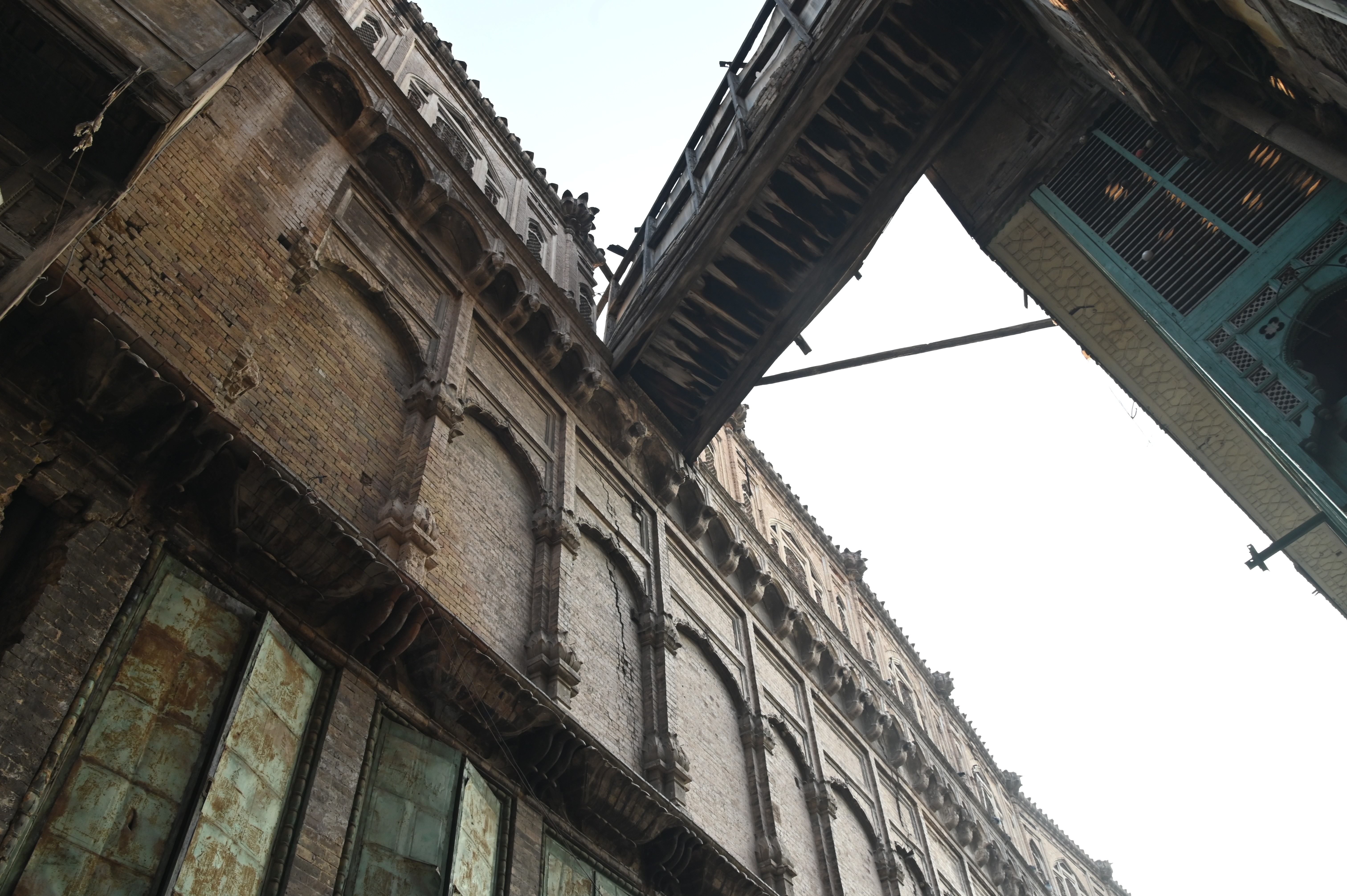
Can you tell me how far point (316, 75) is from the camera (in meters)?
10.9

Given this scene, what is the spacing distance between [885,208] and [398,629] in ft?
28.7

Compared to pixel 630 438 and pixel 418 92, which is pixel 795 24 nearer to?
pixel 630 438

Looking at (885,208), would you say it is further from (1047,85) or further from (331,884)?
(331,884)

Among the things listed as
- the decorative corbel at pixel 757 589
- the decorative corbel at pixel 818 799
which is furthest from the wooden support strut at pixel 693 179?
the decorative corbel at pixel 818 799

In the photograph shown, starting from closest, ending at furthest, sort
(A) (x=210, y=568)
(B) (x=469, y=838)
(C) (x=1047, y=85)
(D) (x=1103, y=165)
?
(A) (x=210, y=568) → (B) (x=469, y=838) → (D) (x=1103, y=165) → (C) (x=1047, y=85)

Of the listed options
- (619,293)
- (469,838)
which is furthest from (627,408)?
(469,838)

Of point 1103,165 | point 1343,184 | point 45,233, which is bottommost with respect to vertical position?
point 45,233

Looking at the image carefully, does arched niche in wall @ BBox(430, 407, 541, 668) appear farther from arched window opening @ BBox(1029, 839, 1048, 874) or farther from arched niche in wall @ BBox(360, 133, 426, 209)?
arched window opening @ BBox(1029, 839, 1048, 874)

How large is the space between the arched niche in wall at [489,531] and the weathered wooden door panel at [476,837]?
1914 mm

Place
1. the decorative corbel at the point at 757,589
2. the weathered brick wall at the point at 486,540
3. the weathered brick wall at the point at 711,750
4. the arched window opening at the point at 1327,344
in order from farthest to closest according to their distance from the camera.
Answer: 1. the decorative corbel at the point at 757,589
2. the weathered brick wall at the point at 711,750
3. the weathered brick wall at the point at 486,540
4. the arched window opening at the point at 1327,344

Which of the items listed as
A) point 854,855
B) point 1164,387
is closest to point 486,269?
point 1164,387

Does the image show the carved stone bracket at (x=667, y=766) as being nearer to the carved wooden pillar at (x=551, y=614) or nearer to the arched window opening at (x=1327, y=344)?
the carved wooden pillar at (x=551, y=614)

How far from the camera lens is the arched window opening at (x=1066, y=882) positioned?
31500mm

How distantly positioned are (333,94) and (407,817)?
8133 mm
